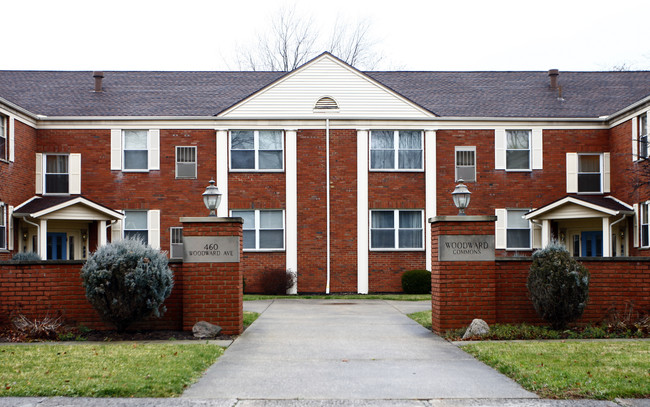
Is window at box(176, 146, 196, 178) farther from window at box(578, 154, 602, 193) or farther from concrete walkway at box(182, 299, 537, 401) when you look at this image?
window at box(578, 154, 602, 193)

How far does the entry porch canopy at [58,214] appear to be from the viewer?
22.8 meters

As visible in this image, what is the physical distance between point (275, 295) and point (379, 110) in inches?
311

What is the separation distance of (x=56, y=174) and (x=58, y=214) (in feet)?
9.18

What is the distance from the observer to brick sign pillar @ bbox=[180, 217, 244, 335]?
11.9m

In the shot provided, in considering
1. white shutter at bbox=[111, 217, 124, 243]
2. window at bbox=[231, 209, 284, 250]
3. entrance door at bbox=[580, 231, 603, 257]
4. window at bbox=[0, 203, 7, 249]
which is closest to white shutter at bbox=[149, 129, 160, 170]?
white shutter at bbox=[111, 217, 124, 243]

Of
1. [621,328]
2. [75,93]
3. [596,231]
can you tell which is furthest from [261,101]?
[621,328]


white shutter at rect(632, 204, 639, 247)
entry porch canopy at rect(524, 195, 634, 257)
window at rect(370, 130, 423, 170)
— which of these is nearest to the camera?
entry porch canopy at rect(524, 195, 634, 257)

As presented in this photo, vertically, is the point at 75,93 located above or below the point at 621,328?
above

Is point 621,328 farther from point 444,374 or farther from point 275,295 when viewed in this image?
point 275,295

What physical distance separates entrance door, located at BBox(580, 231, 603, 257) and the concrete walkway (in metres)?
14.3

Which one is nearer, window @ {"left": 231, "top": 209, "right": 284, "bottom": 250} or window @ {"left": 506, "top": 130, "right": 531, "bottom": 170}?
window @ {"left": 231, "top": 209, "right": 284, "bottom": 250}

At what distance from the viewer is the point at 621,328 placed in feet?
39.3

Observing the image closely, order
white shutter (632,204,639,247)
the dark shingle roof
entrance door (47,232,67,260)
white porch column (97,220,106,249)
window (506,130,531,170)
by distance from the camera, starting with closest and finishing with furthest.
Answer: white shutter (632,204,639,247) → white porch column (97,220,106,249) → entrance door (47,232,67,260) → window (506,130,531,170) → the dark shingle roof

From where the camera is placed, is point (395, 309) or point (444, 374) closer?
point (444, 374)
